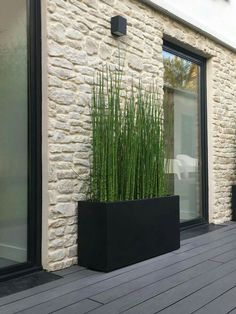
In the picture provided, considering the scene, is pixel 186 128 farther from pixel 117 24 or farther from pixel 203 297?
pixel 203 297

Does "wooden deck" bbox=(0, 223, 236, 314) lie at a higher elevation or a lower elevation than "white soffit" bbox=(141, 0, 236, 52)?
lower

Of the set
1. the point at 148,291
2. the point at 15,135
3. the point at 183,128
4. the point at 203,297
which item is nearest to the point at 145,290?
the point at 148,291

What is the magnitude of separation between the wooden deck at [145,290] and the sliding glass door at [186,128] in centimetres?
141

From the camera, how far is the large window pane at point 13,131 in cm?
261

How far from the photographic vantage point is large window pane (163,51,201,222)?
4.25m

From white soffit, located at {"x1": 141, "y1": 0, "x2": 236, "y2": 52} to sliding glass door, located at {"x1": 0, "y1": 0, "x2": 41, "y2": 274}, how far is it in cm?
148

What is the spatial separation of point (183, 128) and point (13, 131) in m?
2.36

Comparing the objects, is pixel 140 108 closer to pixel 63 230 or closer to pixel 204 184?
pixel 63 230

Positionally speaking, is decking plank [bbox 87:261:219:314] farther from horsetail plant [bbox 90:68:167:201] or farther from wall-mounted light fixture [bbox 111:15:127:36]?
wall-mounted light fixture [bbox 111:15:127:36]

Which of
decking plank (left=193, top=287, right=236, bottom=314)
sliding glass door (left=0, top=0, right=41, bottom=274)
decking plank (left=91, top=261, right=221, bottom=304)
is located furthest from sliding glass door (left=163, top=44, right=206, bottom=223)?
decking plank (left=193, top=287, right=236, bottom=314)

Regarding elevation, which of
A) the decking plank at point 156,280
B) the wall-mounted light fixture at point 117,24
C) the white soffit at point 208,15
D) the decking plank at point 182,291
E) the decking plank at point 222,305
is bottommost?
the decking plank at point 222,305

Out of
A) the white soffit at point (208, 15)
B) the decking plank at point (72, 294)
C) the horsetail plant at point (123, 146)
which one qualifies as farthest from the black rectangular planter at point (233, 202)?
A: the decking plank at point (72, 294)

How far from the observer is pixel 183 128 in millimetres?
4488

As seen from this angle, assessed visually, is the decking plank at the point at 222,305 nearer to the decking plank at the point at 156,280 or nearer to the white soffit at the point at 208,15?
the decking plank at the point at 156,280
